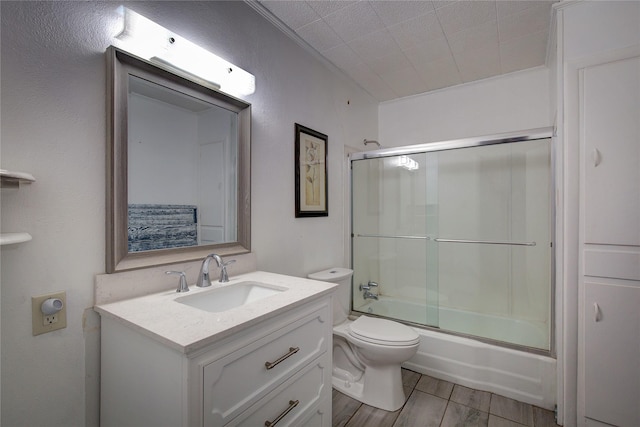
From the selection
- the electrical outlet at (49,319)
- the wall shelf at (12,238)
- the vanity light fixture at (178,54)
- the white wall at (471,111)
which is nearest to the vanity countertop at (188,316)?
the electrical outlet at (49,319)

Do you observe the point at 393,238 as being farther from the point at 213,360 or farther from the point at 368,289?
the point at 213,360

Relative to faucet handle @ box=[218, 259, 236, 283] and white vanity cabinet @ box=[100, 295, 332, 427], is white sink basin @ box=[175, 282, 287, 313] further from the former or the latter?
white vanity cabinet @ box=[100, 295, 332, 427]

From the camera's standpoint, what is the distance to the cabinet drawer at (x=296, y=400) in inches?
37.8

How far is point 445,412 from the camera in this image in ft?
5.64

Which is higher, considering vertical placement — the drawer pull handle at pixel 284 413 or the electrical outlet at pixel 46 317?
the electrical outlet at pixel 46 317

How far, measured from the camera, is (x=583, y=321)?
5.06ft

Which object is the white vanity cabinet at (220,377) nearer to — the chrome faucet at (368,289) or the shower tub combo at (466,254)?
the shower tub combo at (466,254)

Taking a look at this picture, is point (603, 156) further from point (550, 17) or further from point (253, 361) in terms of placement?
point (253, 361)

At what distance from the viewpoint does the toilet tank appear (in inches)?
81.6

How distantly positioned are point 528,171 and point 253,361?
2.18 meters

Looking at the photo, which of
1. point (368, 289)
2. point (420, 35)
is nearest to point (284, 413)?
point (368, 289)

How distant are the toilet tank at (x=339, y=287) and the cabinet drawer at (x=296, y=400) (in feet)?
2.48

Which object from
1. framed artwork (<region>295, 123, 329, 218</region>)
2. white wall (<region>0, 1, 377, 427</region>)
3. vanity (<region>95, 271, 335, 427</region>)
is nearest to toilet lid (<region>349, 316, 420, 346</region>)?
vanity (<region>95, 271, 335, 427</region>)

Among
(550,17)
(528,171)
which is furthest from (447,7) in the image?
(528,171)
